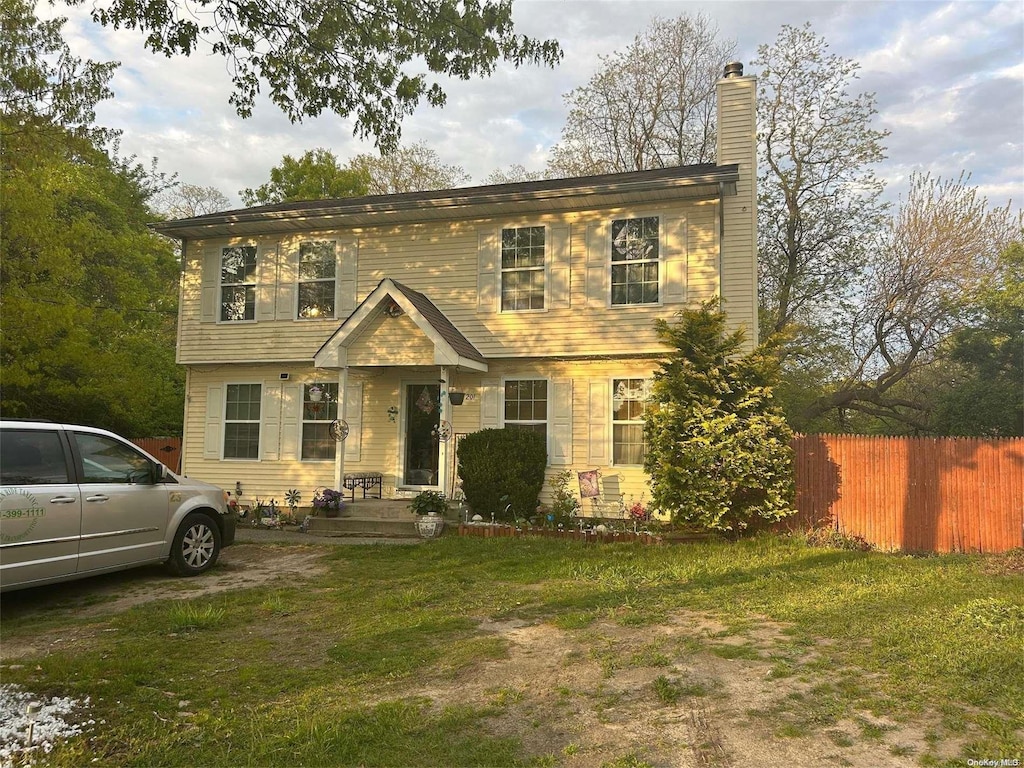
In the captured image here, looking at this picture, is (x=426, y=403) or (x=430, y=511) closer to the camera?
(x=430, y=511)

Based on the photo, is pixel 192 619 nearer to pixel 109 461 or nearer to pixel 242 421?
pixel 109 461

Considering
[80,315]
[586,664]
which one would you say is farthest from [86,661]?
[80,315]

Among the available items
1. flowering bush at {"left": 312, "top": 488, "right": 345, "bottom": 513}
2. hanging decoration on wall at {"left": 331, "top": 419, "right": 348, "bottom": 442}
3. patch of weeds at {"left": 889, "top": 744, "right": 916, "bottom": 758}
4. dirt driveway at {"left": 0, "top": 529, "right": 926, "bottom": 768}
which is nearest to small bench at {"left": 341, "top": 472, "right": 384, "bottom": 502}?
flowering bush at {"left": 312, "top": 488, "right": 345, "bottom": 513}

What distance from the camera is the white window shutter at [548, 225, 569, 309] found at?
11938 mm

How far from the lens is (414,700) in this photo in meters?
3.88

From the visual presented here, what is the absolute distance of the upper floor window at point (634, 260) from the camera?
1155 centimetres

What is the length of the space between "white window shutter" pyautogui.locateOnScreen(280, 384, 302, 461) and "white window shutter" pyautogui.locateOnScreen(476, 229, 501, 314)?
414 centimetres

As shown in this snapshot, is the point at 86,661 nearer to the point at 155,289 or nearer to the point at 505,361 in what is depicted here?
the point at 505,361

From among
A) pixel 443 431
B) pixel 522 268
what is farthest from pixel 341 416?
pixel 522 268

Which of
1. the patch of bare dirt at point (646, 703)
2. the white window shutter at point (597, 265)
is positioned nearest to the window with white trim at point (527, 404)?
the white window shutter at point (597, 265)

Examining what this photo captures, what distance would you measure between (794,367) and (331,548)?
17.0 meters

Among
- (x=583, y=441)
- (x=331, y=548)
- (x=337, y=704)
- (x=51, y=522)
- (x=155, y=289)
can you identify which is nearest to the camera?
(x=337, y=704)

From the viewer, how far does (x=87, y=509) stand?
20.1 feet

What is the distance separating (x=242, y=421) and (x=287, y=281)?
3020 millimetres
